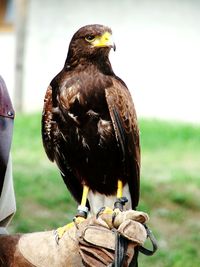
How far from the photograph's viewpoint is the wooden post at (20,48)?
427 inches

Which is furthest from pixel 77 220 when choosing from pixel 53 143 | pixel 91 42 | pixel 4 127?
pixel 91 42

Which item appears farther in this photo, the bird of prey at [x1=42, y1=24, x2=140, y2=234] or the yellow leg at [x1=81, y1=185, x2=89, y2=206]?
the yellow leg at [x1=81, y1=185, x2=89, y2=206]

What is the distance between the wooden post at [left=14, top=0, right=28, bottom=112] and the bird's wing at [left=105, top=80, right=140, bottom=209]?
8081mm

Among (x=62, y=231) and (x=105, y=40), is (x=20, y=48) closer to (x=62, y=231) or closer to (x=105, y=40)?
(x=62, y=231)

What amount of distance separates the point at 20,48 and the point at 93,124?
8317mm

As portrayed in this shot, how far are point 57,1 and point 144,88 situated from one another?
154 centimetres

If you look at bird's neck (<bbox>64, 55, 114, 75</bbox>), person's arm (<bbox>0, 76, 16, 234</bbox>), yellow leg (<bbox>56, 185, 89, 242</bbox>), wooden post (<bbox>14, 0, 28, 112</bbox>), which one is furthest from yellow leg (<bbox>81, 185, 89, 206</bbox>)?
wooden post (<bbox>14, 0, 28, 112</bbox>)

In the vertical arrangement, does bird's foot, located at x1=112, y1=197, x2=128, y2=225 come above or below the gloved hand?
above

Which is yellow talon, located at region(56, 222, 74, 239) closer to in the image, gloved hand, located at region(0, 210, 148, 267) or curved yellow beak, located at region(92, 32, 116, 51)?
gloved hand, located at region(0, 210, 148, 267)

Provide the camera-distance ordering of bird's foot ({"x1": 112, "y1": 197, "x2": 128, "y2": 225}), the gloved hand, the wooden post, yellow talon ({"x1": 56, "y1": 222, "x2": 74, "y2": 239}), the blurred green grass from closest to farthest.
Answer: the gloved hand
bird's foot ({"x1": 112, "y1": 197, "x2": 128, "y2": 225})
yellow talon ({"x1": 56, "y1": 222, "x2": 74, "y2": 239})
the blurred green grass
the wooden post

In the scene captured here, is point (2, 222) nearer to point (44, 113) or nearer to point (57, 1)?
point (44, 113)

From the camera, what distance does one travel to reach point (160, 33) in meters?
11.4

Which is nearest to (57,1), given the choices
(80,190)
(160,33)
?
(160,33)

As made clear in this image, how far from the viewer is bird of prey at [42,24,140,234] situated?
8.61 ft
